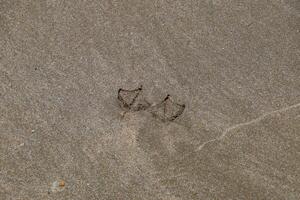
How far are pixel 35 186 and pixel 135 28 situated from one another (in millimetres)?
1100

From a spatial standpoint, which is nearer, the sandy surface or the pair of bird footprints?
the sandy surface

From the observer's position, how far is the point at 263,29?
3.12 metres

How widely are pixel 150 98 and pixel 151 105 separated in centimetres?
4

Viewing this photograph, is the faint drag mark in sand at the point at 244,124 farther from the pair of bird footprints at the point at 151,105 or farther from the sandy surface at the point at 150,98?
the pair of bird footprints at the point at 151,105

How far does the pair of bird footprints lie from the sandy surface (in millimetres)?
29

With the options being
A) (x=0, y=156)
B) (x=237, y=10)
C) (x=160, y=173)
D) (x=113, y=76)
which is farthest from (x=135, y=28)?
(x=0, y=156)

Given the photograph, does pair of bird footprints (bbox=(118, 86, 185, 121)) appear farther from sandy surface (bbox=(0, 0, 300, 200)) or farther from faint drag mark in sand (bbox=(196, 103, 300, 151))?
faint drag mark in sand (bbox=(196, 103, 300, 151))

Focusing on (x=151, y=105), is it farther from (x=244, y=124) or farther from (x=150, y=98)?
(x=244, y=124)

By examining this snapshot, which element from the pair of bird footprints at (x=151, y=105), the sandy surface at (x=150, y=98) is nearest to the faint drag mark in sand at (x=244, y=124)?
the sandy surface at (x=150, y=98)

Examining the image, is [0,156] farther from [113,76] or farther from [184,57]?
[184,57]

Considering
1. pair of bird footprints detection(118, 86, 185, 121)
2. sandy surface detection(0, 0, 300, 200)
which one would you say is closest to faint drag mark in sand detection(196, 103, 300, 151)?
sandy surface detection(0, 0, 300, 200)

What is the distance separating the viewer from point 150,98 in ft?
9.77

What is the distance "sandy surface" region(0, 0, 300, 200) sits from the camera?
112 inches

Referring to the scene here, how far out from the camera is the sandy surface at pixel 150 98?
9.32ft
